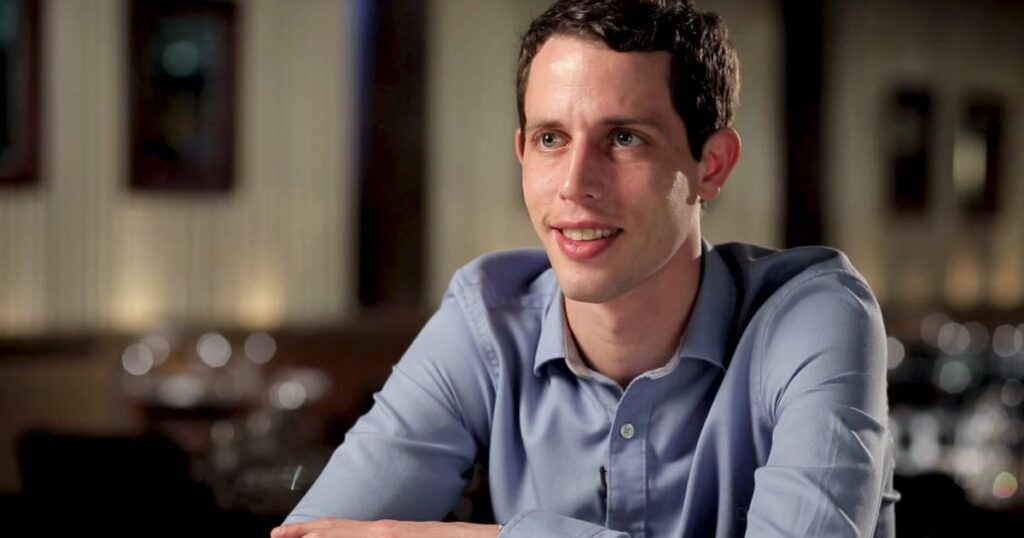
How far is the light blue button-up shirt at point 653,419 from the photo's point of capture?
140 centimetres

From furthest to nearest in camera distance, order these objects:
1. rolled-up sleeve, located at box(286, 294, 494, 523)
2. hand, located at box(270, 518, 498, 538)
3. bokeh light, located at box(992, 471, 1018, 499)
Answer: bokeh light, located at box(992, 471, 1018, 499)
rolled-up sleeve, located at box(286, 294, 494, 523)
hand, located at box(270, 518, 498, 538)

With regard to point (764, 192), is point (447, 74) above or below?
above

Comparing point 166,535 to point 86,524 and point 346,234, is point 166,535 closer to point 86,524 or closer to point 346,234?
point 86,524

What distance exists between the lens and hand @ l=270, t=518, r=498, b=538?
148 cm

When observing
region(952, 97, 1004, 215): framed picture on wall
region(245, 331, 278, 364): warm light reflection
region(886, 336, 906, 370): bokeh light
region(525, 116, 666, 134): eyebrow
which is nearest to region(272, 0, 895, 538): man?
region(525, 116, 666, 134): eyebrow

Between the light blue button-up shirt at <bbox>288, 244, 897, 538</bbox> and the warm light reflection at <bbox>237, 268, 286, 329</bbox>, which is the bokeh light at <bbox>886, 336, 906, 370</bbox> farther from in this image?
the light blue button-up shirt at <bbox>288, 244, 897, 538</bbox>

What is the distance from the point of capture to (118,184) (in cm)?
693

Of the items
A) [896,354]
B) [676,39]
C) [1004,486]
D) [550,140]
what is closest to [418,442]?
[550,140]

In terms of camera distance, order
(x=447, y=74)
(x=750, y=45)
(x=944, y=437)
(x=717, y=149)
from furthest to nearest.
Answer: (x=750, y=45)
(x=447, y=74)
(x=944, y=437)
(x=717, y=149)

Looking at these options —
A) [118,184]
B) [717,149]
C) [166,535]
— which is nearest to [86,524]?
[166,535]

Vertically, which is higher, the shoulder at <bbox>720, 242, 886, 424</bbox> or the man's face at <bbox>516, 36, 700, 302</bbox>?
the man's face at <bbox>516, 36, 700, 302</bbox>

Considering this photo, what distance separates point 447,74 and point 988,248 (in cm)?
632

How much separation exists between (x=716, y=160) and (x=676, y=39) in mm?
161

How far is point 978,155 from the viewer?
1210cm
